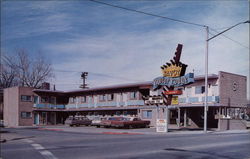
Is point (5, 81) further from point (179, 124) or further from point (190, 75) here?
point (190, 75)

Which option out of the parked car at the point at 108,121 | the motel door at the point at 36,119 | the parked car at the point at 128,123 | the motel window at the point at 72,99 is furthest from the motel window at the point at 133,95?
the motel door at the point at 36,119

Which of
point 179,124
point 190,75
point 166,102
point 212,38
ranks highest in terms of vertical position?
point 212,38

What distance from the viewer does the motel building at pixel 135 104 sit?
3572 cm

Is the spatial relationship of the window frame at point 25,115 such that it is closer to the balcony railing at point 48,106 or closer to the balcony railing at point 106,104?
the balcony railing at point 48,106

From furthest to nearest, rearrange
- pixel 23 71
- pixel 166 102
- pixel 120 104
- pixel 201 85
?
pixel 23 71, pixel 120 104, pixel 201 85, pixel 166 102

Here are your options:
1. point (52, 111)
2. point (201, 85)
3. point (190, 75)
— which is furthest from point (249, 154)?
point (52, 111)

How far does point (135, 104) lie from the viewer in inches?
1695

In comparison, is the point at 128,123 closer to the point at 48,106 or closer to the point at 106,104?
the point at 106,104

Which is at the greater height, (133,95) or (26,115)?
(133,95)

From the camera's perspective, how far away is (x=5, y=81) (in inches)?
2404

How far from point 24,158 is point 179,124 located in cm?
2843

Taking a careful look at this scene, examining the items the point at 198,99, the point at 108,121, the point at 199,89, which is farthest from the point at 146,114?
the point at 199,89

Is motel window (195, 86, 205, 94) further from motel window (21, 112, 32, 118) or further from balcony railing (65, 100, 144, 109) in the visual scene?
motel window (21, 112, 32, 118)

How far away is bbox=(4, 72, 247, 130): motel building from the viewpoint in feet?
117
